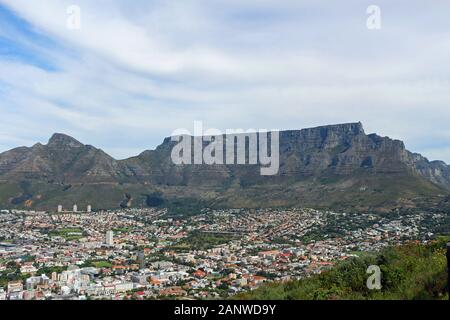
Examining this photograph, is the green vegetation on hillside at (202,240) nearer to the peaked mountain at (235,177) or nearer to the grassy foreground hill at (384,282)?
the peaked mountain at (235,177)

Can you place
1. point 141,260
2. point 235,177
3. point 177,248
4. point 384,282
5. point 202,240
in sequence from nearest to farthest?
1. point 384,282
2. point 141,260
3. point 177,248
4. point 202,240
5. point 235,177

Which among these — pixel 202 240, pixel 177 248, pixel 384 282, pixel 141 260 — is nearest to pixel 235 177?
pixel 202 240

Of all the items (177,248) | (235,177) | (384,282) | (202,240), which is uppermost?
(235,177)

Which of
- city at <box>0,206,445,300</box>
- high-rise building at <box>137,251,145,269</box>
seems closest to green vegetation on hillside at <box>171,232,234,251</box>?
city at <box>0,206,445,300</box>

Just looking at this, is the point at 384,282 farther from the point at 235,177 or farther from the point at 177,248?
the point at 235,177

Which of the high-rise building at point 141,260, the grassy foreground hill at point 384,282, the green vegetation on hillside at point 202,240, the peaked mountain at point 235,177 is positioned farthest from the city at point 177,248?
the peaked mountain at point 235,177

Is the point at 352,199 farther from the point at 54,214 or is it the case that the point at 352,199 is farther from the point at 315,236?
the point at 54,214

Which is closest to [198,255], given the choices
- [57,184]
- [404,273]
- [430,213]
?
[404,273]
